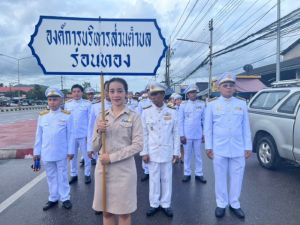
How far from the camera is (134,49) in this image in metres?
2.74

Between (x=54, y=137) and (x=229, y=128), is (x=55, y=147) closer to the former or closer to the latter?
(x=54, y=137)

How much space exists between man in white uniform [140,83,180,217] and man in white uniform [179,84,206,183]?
1.57 m

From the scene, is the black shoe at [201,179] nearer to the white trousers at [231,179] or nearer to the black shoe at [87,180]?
the white trousers at [231,179]

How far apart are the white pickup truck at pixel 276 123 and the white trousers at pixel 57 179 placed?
4.23 meters

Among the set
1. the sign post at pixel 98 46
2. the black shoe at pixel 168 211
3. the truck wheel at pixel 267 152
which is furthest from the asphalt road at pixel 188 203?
the sign post at pixel 98 46

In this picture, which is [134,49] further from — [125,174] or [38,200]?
[38,200]

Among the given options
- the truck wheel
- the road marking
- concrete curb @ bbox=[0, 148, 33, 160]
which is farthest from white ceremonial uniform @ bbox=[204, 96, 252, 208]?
concrete curb @ bbox=[0, 148, 33, 160]

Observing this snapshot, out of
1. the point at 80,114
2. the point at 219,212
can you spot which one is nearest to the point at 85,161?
the point at 80,114

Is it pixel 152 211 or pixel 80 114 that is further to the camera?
pixel 80 114

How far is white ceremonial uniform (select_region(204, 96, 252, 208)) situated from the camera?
396cm

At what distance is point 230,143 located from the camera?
395cm

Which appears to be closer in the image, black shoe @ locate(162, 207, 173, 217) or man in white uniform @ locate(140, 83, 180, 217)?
black shoe @ locate(162, 207, 173, 217)

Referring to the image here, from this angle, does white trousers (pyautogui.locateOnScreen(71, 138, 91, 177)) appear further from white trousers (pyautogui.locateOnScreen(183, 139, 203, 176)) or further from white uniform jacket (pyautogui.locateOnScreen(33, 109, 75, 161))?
white trousers (pyautogui.locateOnScreen(183, 139, 203, 176))

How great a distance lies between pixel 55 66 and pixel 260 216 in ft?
10.9
